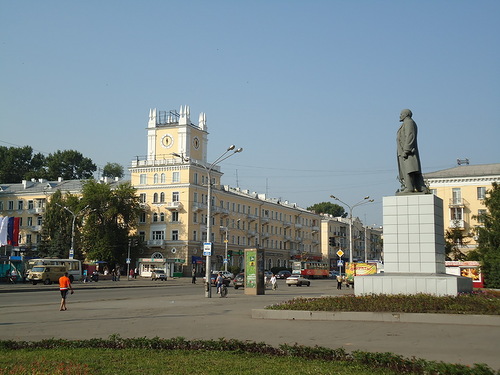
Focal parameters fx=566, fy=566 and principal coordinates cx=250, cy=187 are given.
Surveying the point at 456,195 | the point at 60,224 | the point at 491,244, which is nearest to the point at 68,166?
the point at 60,224

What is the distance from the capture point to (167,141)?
278 feet

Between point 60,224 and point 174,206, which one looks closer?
point 174,206

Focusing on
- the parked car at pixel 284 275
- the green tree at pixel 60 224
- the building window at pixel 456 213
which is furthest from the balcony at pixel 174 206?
the building window at pixel 456 213

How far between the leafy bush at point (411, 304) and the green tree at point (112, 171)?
373 ft

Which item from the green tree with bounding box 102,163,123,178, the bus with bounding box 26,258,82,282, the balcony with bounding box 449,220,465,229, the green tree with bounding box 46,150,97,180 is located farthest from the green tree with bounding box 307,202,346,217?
the bus with bounding box 26,258,82,282

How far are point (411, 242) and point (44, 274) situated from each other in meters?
42.3

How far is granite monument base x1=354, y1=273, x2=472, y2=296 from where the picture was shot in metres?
19.9

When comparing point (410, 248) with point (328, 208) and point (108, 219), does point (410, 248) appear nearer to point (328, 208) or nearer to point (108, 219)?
point (108, 219)

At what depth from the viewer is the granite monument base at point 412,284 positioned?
65.3 feet

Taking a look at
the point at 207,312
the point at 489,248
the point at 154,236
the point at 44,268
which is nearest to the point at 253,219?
the point at 154,236

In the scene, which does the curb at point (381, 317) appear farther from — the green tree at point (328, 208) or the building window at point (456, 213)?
the green tree at point (328, 208)

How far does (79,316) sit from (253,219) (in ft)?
249

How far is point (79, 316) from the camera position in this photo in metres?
20.5

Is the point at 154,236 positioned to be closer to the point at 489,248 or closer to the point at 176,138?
the point at 176,138
